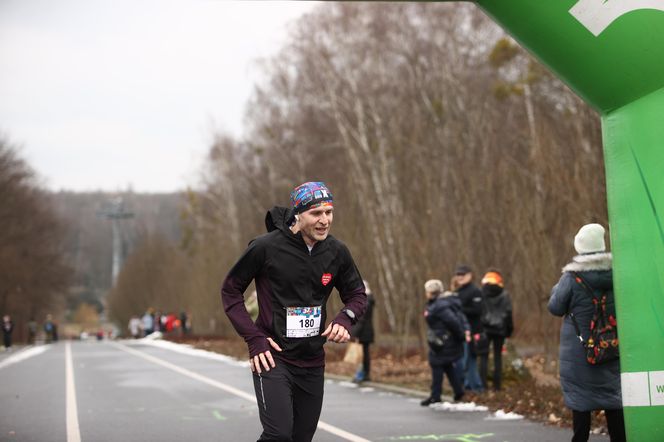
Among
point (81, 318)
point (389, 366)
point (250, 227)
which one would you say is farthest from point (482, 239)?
point (81, 318)

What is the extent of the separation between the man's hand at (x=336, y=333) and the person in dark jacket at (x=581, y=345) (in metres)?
2.17

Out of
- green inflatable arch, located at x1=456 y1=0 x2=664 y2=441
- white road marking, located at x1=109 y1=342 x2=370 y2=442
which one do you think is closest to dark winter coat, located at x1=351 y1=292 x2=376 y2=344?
white road marking, located at x1=109 y1=342 x2=370 y2=442

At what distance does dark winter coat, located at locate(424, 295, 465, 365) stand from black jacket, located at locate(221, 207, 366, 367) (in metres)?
7.43

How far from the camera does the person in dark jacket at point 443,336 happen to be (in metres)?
14.3

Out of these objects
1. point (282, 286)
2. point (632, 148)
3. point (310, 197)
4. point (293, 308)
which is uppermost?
point (632, 148)

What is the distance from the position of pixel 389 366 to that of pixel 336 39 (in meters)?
20.3

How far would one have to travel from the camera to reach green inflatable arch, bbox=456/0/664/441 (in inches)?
285

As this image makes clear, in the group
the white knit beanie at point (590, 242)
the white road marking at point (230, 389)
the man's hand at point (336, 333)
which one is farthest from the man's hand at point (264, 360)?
the white road marking at point (230, 389)

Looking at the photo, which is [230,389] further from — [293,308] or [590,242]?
[293,308]

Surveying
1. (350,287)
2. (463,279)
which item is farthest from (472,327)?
(350,287)

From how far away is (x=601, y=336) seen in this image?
824 centimetres

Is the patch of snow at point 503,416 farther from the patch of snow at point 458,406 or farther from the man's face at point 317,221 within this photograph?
the man's face at point 317,221

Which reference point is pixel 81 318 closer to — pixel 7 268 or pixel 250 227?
pixel 7 268

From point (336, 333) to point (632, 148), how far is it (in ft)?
7.54
